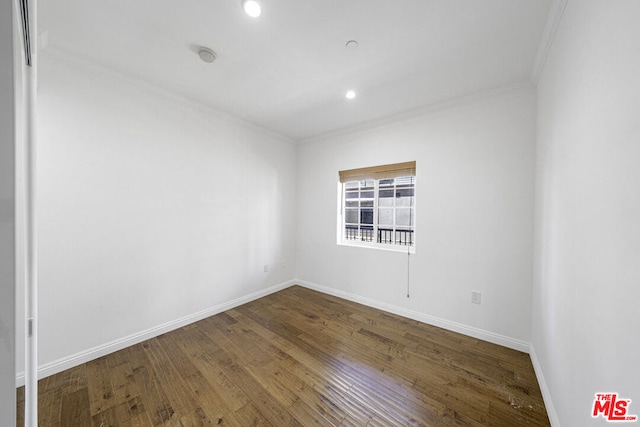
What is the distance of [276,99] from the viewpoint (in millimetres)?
2645

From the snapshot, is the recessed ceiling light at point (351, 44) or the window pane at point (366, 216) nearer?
the recessed ceiling light at point (351, 44)

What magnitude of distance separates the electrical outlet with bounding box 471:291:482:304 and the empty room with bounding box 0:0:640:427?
0.02 meters

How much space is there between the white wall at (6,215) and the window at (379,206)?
304 centimetres

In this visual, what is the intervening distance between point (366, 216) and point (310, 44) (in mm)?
2322

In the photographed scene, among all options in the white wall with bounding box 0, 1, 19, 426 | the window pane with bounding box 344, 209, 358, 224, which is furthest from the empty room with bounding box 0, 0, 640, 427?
the window pane with bounding box 344, 209, 358, 224

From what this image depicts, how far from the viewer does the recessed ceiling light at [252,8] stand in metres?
1.41

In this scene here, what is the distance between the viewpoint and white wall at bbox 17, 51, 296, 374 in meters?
1.88

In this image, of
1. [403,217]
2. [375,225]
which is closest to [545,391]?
[403,217]

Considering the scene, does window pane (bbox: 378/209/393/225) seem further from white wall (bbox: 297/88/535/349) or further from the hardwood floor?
the hardwood floor

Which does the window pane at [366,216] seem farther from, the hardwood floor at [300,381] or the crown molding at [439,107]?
the hardwood floor at [300,381]

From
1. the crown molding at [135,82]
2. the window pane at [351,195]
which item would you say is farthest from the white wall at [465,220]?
the crown molding at [135,82]

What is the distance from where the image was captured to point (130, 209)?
226 centimetres

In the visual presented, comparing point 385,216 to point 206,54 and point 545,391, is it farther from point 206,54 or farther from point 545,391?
point 206,54

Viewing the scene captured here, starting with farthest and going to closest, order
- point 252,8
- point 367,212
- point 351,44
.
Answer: point 367,212, point 351,44, point 252,8
